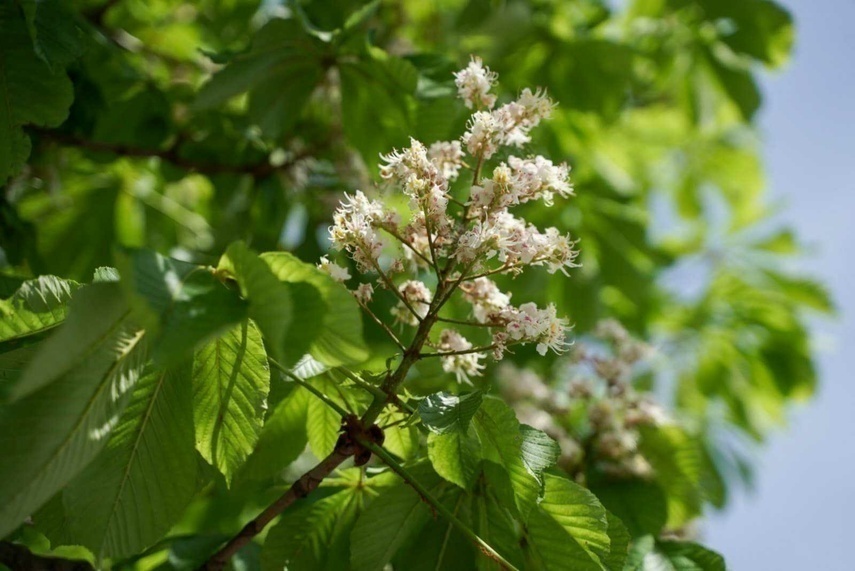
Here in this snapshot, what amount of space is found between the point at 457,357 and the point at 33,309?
683 mm

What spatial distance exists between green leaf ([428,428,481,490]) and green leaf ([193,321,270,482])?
26 cm

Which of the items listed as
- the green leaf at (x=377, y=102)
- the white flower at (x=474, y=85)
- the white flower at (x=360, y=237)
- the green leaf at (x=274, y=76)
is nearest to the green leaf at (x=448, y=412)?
the white flower at (x=360, y=237)

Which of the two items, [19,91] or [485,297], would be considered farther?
[19,91]

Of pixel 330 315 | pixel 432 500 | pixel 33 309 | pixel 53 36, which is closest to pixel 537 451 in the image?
pixel 432 500

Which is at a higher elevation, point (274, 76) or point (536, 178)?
point (274, 76)

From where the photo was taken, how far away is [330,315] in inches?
40.2

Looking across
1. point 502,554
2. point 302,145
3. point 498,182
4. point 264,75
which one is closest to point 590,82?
point 302,145

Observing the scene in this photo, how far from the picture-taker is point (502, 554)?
1316mm

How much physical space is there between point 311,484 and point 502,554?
333 millimetres

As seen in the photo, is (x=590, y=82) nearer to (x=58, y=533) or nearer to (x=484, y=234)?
(x=484, y=234)

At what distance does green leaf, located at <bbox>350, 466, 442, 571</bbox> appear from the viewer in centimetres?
135

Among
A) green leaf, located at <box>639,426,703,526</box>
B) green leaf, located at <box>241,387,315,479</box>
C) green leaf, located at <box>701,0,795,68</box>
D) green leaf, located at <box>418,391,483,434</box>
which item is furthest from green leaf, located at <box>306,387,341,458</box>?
green leaf, located at <box>701,0,795,68</box>

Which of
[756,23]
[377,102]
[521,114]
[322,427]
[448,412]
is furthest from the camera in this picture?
[756,23]

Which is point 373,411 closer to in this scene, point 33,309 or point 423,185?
point 423,185
